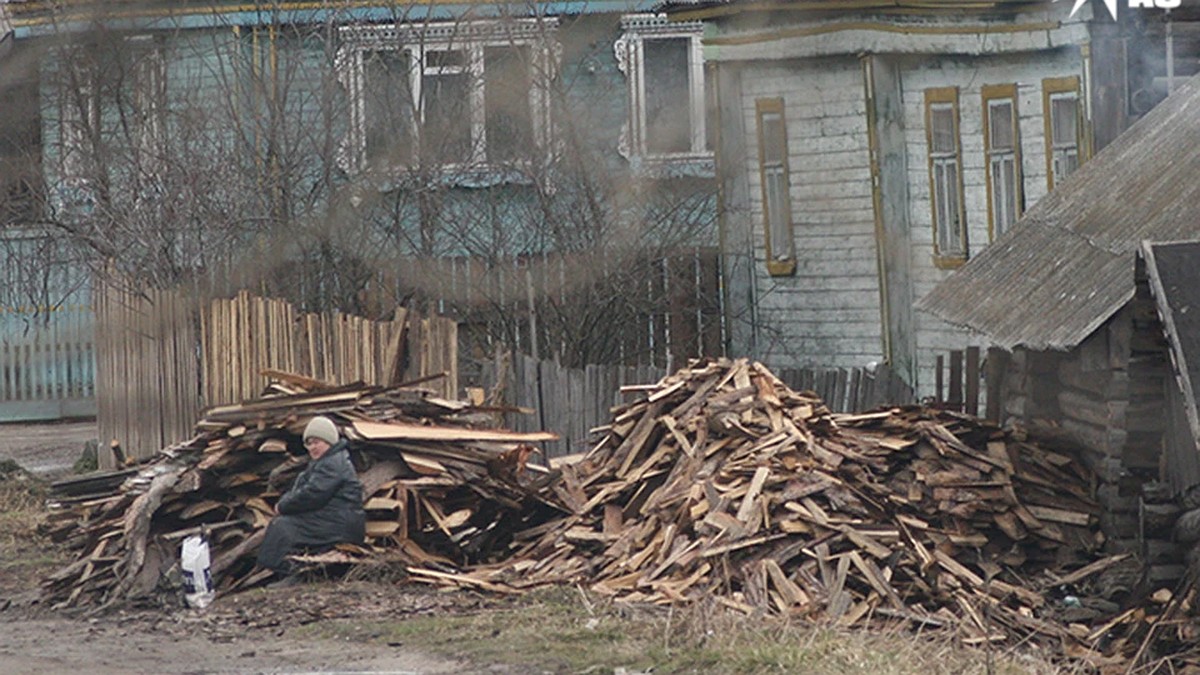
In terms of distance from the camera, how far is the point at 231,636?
450 inches

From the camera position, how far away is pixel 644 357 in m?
21.3

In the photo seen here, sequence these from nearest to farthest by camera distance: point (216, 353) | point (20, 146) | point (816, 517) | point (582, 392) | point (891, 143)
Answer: point (816, 517) → point (582, 392) → point (216, 353) → point (891, 143) → point (20, 146)

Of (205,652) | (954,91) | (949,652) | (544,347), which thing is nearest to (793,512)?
(949,652)

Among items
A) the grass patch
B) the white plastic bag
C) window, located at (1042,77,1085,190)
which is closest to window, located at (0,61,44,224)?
the white plastic bag

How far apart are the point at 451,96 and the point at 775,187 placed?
3.85m

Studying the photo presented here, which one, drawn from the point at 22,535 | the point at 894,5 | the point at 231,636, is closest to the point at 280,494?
the point at 231,636

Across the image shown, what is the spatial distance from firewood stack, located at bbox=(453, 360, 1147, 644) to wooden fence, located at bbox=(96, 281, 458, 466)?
99.9 inches

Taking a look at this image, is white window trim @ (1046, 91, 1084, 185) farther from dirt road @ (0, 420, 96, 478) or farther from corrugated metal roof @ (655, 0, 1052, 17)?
dirt road @ (0, 420, 96, 478)

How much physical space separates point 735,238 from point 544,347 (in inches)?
129

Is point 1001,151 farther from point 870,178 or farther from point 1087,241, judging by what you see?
point 1087,241

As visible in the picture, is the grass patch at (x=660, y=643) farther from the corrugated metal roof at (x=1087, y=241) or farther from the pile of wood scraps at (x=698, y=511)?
the corrugated metal roof at (x=1087, y=241)

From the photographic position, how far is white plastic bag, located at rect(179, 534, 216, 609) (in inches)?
495

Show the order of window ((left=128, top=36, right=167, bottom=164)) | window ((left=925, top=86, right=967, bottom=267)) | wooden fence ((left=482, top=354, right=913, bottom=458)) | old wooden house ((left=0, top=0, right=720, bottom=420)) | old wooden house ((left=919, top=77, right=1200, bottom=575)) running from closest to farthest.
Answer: old wooden house ((left=919, top=77, right=1200, bottom=575)) → wooden fence ((left=482, top=354, right=913, bottom=458)) → old wooden house ((left=0, top=0, right=720, bottom=420)) → window ((left=128, top=36, right=167, bottom=164)) → window ((left=925, top=86, right=967, bottom=267))

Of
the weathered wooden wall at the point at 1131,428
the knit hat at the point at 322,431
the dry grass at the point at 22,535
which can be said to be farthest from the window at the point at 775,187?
the knit hat at the point at 322,431
